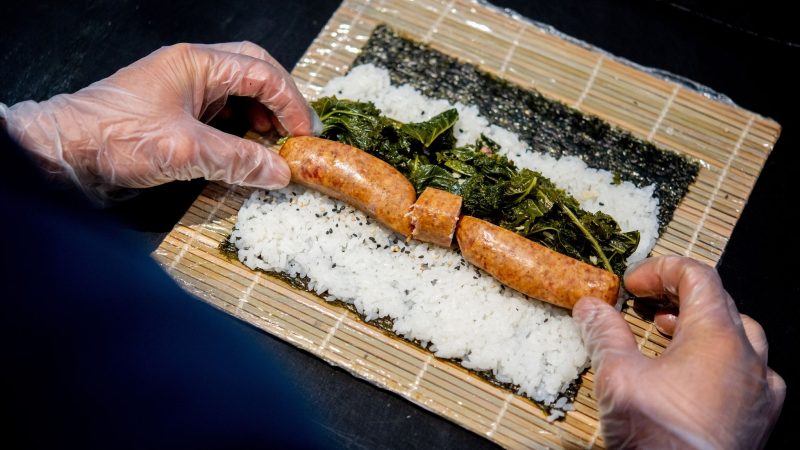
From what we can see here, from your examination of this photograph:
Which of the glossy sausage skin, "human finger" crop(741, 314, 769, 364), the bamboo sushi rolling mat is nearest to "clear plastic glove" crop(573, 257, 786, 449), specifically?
"human finger" crop(741, 314, 769, 364)

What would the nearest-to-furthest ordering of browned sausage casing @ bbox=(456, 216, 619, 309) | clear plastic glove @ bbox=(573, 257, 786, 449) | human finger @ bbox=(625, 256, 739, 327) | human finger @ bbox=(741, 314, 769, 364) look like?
clear plastic glove @ bbox=(573, 257, 786, 449)
human finger @ bbox=(625, 256, 739, 327)
human finger @ bbox=(741, 314, 769, 364)
browned sausage casing @ bbox=(456, 216, 619, 309)

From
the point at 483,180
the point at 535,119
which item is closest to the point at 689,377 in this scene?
the point at 483,180

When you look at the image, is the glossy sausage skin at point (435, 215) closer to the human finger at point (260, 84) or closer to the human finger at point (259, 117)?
the human finger at point (260, 84)

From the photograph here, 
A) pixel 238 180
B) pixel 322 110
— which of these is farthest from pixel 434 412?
pixel 322 110

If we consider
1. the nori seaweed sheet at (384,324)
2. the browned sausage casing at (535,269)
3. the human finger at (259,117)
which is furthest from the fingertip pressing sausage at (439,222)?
the nori seaweed sheet at (384,324)

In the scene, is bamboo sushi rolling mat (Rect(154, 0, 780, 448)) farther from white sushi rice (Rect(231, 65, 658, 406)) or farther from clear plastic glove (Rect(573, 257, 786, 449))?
clear plastic glove (Rect(573, 257, 786, 449))

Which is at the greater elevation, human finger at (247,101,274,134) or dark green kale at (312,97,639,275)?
dark green kale at (312,97,639,275)
